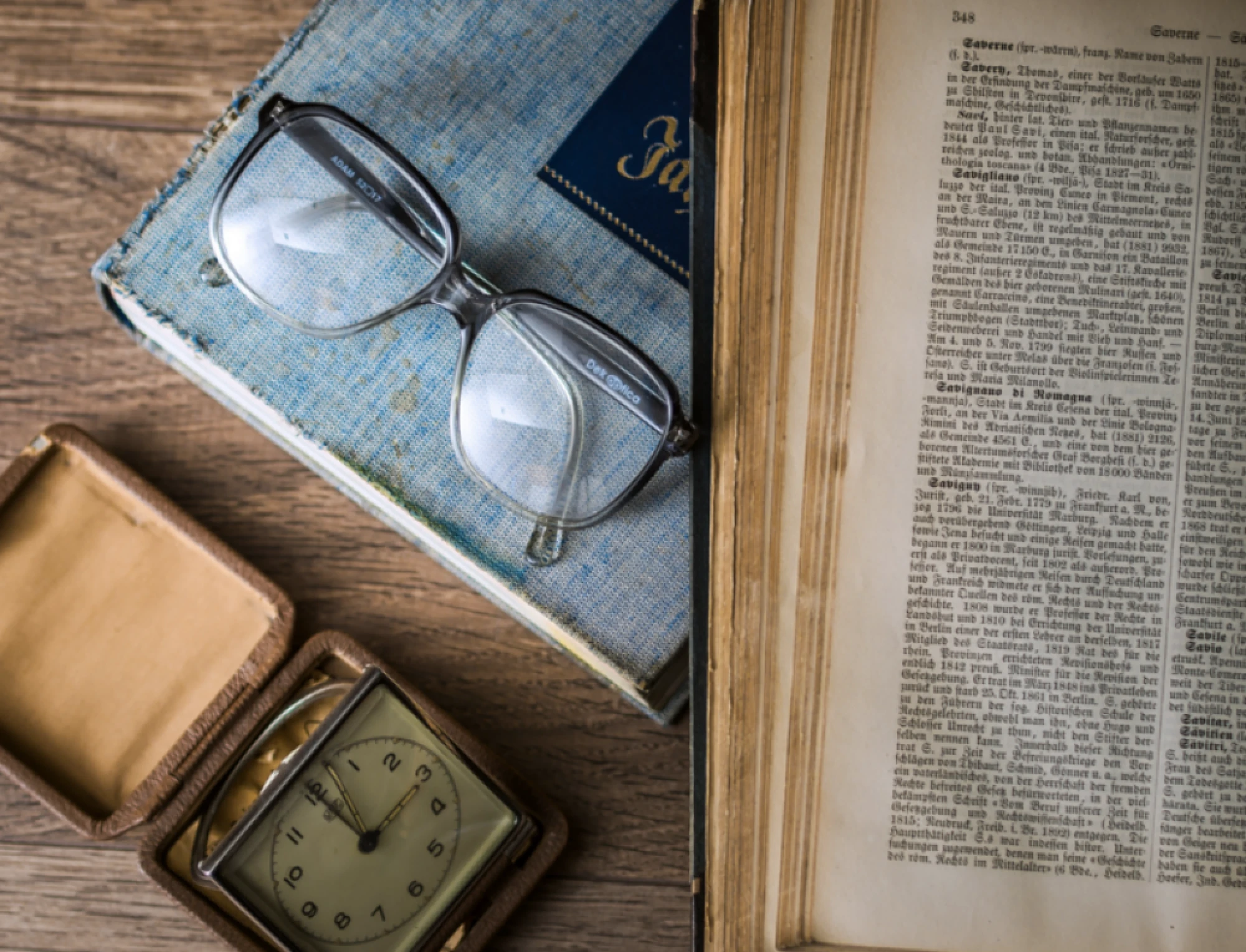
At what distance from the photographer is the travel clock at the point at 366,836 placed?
0.43 m

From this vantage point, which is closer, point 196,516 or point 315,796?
point 315,796

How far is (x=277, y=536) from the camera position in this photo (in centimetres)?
54

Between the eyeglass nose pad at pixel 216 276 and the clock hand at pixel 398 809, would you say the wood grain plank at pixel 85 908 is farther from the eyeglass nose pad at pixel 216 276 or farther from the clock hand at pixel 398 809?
the eyeglass nose pad at pixel 216 276

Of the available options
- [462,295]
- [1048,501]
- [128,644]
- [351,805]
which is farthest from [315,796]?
[1048,501]

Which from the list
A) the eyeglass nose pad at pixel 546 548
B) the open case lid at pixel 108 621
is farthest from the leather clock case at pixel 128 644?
the eyeglass nose pad at pixel 546 548

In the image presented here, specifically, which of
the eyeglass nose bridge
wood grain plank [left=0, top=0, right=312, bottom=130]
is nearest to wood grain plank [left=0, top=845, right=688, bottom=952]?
the eyeglass nose bridge

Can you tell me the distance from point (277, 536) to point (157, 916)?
0.77 ft

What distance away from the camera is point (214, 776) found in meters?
0.48

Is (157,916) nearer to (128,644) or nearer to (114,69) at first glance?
(128,644)

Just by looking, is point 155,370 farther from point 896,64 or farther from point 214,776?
point 896,64

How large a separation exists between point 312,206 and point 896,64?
32 centimetres

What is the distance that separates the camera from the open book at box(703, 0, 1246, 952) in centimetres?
42

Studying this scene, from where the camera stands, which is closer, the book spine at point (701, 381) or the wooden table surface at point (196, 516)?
the book spine at point (701, 381)

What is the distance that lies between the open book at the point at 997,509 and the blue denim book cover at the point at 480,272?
76 millimetres
